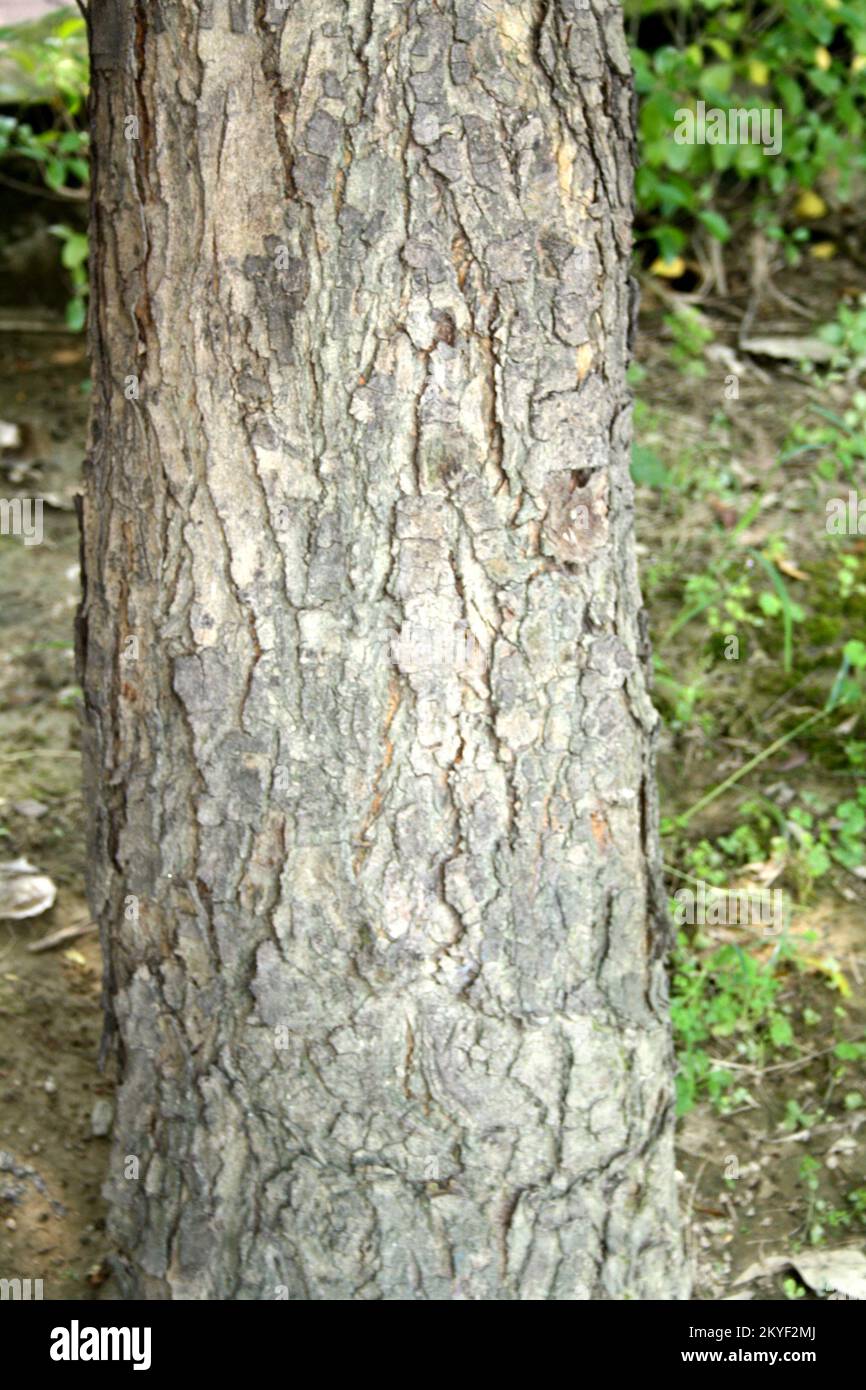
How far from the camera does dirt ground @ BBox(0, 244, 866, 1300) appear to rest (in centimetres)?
240

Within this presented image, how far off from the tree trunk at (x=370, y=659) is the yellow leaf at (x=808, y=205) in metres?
3.04

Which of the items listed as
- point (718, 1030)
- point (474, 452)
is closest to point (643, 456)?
point (718, 1030)

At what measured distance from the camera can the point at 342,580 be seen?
1.86 meters

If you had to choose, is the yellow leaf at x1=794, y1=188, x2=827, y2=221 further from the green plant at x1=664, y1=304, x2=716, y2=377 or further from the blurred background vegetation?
the green plant at x1=664, y1=304, x2=716, y2=377

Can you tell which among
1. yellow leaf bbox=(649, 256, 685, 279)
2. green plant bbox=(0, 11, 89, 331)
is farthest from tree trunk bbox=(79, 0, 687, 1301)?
yellow leaf bbox=(649, 256, 685, 279)

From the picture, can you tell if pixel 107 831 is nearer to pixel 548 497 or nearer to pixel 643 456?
pixel 548 497

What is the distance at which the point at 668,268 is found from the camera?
173 inches

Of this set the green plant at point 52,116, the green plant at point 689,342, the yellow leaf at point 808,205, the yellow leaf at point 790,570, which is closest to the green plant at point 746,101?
the yellow leaf at point 808,205

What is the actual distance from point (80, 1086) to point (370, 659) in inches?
48.1

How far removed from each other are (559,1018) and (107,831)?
2.47 feet

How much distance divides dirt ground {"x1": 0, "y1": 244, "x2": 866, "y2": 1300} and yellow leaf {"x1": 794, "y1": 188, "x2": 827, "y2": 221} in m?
1.57

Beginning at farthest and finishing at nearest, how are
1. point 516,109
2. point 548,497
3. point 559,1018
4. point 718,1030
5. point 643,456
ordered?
point 643,456, point 718,1030, point 559,1018, point 548,497, point 516,109

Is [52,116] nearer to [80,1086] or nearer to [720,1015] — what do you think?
[80,1086]

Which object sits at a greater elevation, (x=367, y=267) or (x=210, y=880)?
(x=367, y=267)
